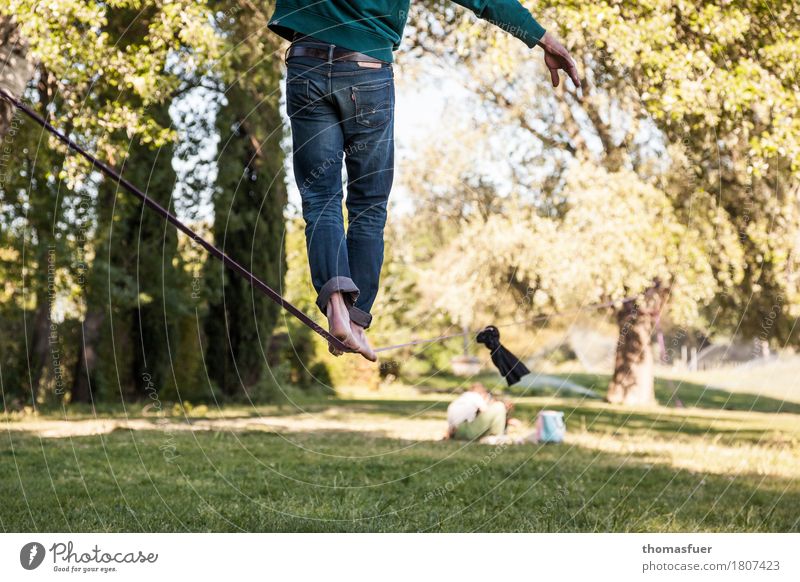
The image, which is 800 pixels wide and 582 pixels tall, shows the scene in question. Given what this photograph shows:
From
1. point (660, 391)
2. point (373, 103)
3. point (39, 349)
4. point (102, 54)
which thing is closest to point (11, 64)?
point (102, 54)

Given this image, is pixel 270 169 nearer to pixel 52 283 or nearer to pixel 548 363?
pixel 52 283

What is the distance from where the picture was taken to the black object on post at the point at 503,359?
6.50 m

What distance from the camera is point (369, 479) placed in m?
8.23

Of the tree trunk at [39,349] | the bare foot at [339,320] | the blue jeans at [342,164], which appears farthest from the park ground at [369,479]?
the tree trunk at [39,349]

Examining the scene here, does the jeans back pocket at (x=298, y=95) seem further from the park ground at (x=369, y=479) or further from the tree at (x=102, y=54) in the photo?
the tree at (x=102, y=54)

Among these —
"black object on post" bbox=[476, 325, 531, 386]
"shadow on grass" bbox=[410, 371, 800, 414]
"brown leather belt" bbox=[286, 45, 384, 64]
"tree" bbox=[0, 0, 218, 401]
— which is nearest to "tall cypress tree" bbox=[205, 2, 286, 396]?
"shadow on grass" bbox=[410, 371, 800, 414]

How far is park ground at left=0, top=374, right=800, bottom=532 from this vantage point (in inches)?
247

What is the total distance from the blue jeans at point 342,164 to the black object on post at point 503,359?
1.91 meters

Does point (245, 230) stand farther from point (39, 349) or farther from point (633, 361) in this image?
point (633, 361)

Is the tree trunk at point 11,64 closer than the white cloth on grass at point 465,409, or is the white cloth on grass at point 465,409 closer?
the tree trunk at point 11,64

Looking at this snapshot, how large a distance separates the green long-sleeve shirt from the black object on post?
7.99 feet
